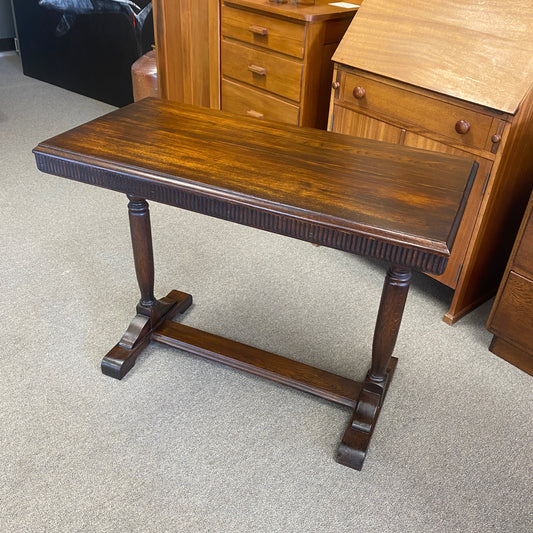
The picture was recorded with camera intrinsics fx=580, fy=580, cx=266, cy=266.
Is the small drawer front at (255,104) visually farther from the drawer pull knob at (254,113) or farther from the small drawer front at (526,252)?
the small drawer front at (526,252)

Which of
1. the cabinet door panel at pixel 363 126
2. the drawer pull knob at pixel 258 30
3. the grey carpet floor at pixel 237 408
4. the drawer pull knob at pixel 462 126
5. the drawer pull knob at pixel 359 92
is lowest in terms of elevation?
the grey carpet floor at pixel 237 408

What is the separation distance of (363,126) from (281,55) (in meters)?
0.60

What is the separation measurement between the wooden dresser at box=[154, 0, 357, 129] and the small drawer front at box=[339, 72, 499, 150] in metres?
0.31

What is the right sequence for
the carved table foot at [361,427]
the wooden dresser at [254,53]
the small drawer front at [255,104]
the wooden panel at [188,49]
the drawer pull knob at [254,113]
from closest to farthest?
the carved table foot at [361,427]
the wooden dresser at [254,53]
the small drawer front at [255,104]
the drawer pull knob at [254,113]
the wooden panel at [188,49]

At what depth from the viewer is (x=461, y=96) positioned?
2025 millimetres

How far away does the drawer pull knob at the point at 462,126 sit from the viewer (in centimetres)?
205

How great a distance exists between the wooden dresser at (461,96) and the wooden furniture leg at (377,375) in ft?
2.22

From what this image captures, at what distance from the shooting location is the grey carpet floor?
5.30 feet

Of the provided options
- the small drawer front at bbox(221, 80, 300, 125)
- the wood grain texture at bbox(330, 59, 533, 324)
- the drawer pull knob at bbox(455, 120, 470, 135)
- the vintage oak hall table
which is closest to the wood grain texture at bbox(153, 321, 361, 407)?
the vintage oak hall table

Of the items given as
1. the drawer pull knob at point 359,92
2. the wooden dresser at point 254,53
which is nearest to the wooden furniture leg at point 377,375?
the drawer pull knob at point 359,92

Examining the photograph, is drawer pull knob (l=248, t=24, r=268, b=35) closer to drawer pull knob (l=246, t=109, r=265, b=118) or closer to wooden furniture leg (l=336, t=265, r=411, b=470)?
drawer pull knob (l=246, t=109, r=265, b=118)

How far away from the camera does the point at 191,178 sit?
4.93 feet

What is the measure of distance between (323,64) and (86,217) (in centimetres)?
143

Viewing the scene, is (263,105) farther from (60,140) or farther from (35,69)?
(35,69)
